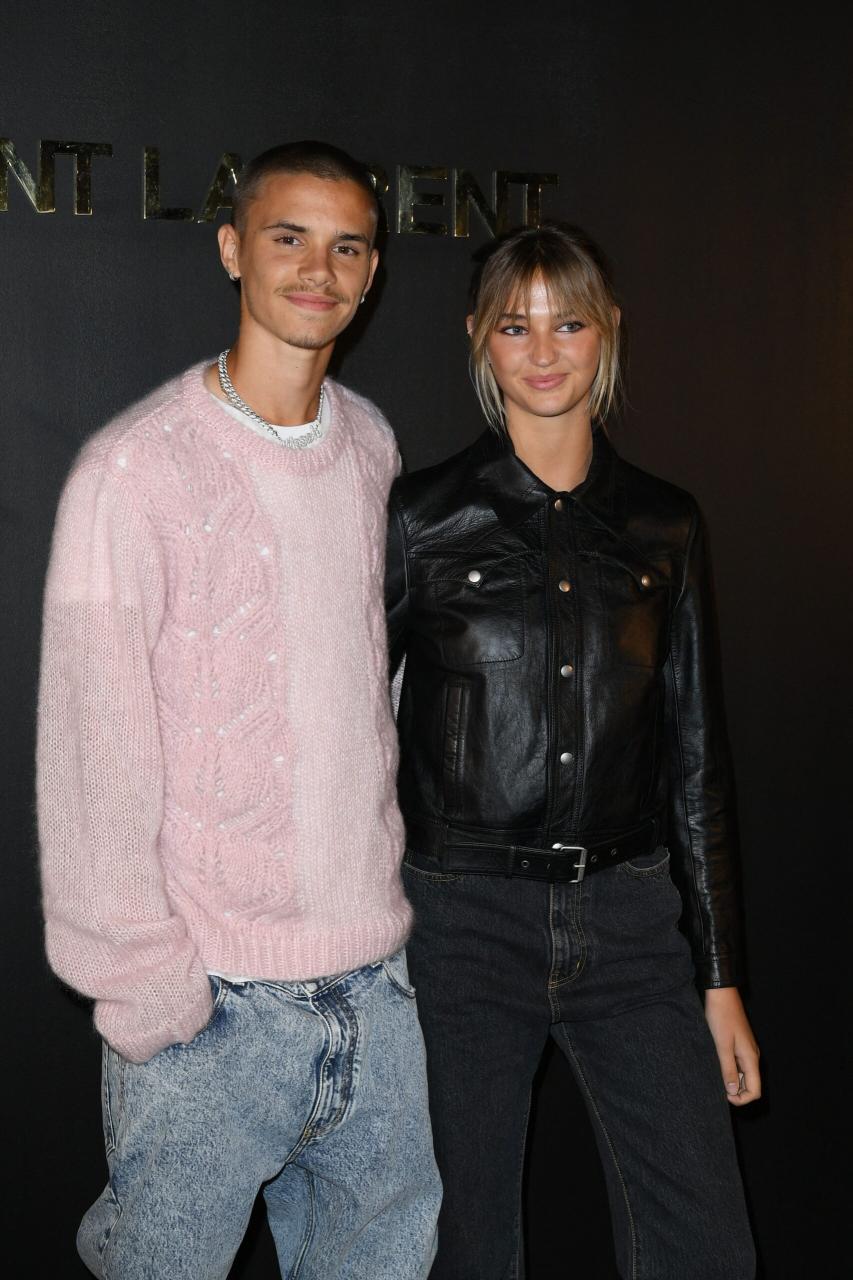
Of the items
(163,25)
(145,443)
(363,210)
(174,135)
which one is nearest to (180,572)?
(145,443)

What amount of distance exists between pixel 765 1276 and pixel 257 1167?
1686 millimetres

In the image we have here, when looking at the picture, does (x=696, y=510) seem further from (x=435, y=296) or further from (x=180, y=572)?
(x=180, y=572)

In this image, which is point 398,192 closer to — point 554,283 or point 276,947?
point 554,283

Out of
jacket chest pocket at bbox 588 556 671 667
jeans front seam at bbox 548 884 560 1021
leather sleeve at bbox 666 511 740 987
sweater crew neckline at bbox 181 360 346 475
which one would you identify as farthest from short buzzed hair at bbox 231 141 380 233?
jeans front seam at bbox 548 884 560 1021

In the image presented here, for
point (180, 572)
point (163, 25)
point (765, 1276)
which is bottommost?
point (765, 1276)

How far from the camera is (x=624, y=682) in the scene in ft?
6.94

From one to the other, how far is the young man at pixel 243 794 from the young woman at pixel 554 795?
0.36 feet

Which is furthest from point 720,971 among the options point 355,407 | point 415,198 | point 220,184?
point 220,184

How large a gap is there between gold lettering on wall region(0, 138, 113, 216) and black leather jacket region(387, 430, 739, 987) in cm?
81

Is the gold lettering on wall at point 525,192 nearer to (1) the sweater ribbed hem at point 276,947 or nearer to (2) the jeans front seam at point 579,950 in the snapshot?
(2) the jeans front seam at point 579,950

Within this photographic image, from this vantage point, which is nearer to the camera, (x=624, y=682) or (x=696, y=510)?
(x=624, y=682)

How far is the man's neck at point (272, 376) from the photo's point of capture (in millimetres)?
1931

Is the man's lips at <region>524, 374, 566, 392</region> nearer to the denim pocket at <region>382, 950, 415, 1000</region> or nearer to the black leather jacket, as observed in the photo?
the black leather jacket

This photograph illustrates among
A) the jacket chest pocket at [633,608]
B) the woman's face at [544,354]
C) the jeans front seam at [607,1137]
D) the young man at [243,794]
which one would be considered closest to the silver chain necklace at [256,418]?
the young man at [243,794]
